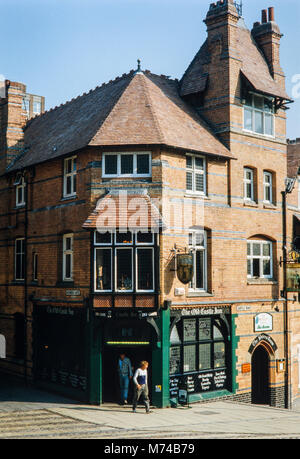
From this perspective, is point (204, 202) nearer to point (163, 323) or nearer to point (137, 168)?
point (137, 168)

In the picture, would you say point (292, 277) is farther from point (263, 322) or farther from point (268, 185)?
point (268, 185)

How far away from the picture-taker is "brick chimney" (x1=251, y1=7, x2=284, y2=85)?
2441cm

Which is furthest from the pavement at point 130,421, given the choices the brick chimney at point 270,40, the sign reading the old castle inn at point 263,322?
the brick chimney at point 270,40

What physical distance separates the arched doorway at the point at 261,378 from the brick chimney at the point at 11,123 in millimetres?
14304

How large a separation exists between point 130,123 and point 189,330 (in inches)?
307

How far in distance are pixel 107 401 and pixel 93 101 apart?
12.7 metres

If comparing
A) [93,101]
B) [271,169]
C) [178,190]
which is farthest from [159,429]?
[93,101]

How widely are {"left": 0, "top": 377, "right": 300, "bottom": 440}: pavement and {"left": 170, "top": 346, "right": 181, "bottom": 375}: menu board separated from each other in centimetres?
128

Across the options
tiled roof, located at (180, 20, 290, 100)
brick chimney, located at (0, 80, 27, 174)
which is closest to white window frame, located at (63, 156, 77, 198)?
brick chimney, located at (0, 80, 27, 174)

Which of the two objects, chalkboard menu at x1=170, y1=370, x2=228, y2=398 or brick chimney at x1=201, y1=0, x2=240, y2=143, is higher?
brick chimney at x1=201, y1=0, x2=240, y2=143

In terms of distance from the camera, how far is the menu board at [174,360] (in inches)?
744

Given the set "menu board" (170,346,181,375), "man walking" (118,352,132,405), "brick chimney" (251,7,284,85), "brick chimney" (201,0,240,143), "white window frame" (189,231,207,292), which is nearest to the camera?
"man walking" (118,352,132,405)

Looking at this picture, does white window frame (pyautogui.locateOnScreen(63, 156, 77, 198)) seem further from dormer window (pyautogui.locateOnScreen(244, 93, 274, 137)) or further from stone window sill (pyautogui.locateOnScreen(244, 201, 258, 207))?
dormer window (pyautogui.locateOnScreen(244, 93, 274, 137))

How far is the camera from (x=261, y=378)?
22688 mm
